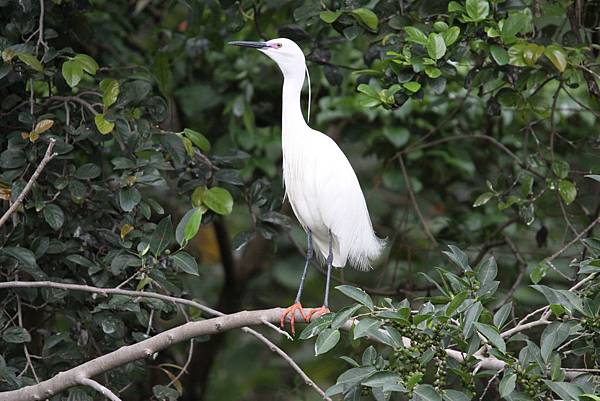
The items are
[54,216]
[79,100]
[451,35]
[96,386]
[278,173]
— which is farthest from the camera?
[278,173]

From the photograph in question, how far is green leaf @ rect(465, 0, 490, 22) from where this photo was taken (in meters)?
2.65

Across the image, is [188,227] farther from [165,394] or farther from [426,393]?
[426,393]

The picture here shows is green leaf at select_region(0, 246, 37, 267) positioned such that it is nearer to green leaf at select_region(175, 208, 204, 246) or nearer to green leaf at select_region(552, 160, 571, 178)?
green leaf at select_region(175, 208, 204, 246)

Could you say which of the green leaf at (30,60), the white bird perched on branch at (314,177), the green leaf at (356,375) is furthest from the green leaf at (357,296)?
the green leaf at (30,60)

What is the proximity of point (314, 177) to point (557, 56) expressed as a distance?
2.55 ft

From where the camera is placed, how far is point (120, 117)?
266 cm

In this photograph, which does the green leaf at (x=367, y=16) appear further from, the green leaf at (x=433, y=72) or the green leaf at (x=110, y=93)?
the green leaf at (x=110, y=93)

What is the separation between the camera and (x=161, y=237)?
2.28 m

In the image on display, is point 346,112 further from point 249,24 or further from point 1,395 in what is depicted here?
point 1,395

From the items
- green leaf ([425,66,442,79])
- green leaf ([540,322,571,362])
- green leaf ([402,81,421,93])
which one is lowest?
green leaf ([540,322,571,362])

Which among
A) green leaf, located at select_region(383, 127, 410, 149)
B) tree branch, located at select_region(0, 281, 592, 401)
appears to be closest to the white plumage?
tree branch, located at select_region(0, 281, 592, 401)

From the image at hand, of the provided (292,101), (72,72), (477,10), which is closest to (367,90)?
(292,101)

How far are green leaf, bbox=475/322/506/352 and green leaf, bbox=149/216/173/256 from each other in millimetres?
796

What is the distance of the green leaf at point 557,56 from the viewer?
2.64 m
